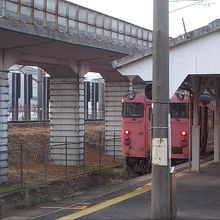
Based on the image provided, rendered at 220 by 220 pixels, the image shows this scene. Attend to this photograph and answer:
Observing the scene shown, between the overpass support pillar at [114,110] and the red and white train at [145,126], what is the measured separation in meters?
5.78

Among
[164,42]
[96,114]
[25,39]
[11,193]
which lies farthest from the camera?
[96,114]

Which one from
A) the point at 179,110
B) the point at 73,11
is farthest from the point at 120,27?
the point at 179,110

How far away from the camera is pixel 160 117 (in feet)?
27.7

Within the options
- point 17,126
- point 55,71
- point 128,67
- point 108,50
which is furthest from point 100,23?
point 17,126

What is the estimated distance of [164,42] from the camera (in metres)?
8.52

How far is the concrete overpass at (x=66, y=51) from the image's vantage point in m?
15.1

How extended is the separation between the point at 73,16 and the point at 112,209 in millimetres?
9074

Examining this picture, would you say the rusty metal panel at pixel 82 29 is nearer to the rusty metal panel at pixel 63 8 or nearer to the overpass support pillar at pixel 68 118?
the rusty metal panel at pixel 63 8

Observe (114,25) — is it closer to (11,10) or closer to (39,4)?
(39,4)

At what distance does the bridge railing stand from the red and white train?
8.85 ft

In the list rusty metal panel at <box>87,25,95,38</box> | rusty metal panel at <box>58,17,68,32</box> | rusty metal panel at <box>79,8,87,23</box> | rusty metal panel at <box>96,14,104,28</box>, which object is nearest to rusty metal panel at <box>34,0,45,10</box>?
rusty metal panel at <box>58,17,68,32</box>

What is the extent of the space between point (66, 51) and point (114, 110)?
29.0 feet

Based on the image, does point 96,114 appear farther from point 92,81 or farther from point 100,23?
point 100,23

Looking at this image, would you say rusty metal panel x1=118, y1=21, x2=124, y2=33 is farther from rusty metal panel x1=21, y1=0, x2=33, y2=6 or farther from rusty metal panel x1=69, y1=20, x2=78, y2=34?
rusty metal panel x1=21, y1=0, x2=33, y2=6
